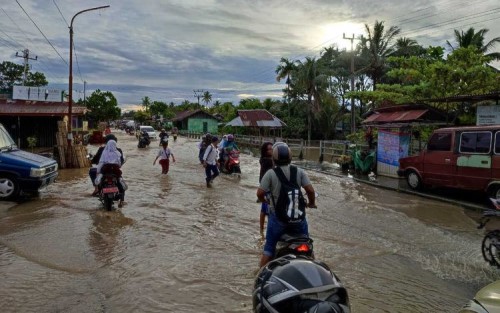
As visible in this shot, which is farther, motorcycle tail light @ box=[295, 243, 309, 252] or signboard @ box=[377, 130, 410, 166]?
signboard @ box=[377, 130, 410, 166]

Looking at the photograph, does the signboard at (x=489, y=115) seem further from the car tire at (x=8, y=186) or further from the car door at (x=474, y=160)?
the car tire at (x=8, y=186)

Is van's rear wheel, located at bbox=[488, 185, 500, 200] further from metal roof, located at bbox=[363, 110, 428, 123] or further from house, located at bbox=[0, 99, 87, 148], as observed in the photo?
house, located at bbox=[0, 99, 87, 148]

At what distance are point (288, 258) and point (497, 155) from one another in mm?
9285

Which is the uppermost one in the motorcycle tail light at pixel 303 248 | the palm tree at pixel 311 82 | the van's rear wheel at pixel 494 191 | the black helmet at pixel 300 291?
the palm tree at pixel 311 82

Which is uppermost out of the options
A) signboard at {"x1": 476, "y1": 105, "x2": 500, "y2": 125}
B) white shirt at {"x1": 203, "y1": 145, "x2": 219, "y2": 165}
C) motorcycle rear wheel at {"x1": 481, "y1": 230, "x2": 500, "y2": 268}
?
signboard at {"x1": 476, "y1": 105, "x2": 500, "y2": 125}

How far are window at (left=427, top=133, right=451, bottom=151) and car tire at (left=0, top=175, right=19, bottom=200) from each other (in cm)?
1134

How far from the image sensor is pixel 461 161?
11.1 meters

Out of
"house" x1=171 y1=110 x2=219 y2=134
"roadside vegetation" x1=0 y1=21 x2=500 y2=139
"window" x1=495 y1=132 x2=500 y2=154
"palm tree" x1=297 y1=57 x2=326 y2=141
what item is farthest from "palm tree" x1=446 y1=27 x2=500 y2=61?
"house" x1=171 y1=110 x2=219 y2=134

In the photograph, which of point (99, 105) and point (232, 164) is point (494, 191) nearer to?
point (232, 164)

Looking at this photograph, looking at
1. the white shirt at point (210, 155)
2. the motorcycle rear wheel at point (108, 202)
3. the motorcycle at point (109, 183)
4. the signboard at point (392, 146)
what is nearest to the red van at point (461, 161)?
the signboard at point (392, 146)

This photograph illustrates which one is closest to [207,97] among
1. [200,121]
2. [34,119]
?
[200,121]

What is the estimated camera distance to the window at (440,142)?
11.6m

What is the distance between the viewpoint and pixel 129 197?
11312mm

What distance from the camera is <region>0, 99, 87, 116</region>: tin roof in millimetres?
24953
